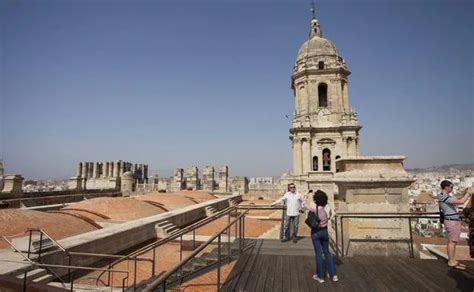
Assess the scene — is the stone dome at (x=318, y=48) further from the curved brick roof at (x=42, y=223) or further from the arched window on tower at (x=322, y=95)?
the curved brick roof at (x=42, y=223)

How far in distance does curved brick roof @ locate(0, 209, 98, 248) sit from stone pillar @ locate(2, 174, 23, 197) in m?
10.3

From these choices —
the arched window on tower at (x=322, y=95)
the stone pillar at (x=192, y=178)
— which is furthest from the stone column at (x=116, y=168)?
the arched window on tower at (x=322, y=95)

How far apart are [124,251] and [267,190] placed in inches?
891

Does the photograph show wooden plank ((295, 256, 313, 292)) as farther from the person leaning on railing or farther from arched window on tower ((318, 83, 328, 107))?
arched window on tower ((318, 83, 328, 107))

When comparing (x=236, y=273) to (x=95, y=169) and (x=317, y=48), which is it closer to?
(x=317, y=48)

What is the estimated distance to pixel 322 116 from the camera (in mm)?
27234

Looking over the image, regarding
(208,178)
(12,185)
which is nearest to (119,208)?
(12,185)

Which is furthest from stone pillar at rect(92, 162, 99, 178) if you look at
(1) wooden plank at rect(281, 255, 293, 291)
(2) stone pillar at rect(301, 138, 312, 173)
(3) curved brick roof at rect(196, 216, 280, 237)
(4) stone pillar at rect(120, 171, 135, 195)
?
(1) wooden plank at rect(281, 255, 293, 291)

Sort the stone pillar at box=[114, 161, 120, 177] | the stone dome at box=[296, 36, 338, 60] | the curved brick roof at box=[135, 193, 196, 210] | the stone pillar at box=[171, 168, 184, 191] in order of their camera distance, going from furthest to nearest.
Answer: the stone pillar at box=[114, 161, 120, 177] → the stone dome at box=[296, 36, 338, 60] → the stone pillar at box=[171, 168, 184, 191] → the curved brick roof at box=[135, 193, 196, 210]

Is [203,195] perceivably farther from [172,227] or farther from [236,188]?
[172,227]

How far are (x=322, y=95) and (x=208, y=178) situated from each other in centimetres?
1478

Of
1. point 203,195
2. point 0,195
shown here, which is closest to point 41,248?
point 0,195

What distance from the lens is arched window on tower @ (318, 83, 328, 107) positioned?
28469 millimetres

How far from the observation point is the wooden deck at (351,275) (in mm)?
3871
